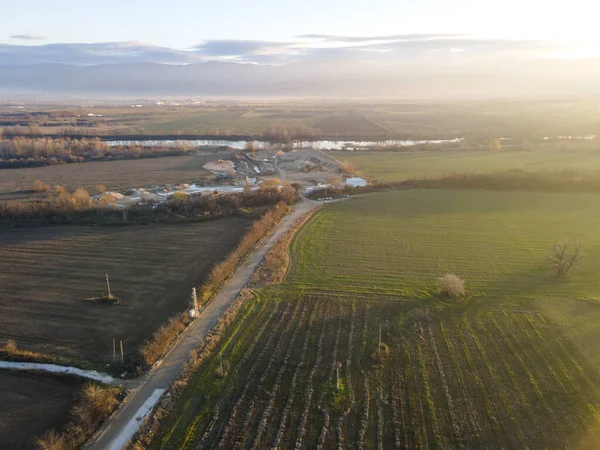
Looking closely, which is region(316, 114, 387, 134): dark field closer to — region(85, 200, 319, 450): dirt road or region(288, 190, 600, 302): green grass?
region(288, 190, 600, 302): green grass

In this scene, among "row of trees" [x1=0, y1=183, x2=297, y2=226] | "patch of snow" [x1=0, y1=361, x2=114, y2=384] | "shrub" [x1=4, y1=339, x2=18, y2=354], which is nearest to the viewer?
"patch of snow" [x1=0, y1=361, x2=114, y2=384]

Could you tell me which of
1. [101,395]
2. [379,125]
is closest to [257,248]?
[101,395]

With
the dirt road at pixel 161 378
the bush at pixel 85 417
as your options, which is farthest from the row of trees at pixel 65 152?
the bush at pixel 85 417

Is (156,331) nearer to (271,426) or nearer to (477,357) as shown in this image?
(271,426)

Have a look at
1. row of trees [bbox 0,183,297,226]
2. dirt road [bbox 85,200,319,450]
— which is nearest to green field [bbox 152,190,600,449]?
dirt road [bbox 85,200,319,450]

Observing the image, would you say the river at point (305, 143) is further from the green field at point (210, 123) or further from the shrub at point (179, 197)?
the shrub at point (179, 197)
